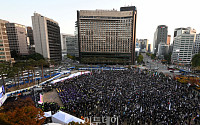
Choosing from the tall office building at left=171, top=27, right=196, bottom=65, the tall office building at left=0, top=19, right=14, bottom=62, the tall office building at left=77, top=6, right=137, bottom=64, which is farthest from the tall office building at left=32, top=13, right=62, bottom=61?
the tall office building at left=171, top=27, right=196, bottom=65

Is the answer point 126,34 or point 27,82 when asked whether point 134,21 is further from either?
point 27,82

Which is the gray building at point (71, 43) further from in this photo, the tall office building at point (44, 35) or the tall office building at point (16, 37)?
the tall office building at point (16, 37)

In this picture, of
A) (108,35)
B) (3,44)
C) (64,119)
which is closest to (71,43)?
(108,35)

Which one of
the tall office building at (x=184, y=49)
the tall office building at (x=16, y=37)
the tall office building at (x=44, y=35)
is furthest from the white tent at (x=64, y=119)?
the tall office building at (x=16, y=37)

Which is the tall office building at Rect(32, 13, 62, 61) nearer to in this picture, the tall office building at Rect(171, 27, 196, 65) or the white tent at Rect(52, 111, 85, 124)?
the white tent at Rect(52, 111, 85, 124)

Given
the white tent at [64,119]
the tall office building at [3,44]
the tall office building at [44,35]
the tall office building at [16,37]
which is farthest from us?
the tall office building at [16,37]

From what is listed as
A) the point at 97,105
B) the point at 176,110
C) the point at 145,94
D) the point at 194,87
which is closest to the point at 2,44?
the point at 97,105

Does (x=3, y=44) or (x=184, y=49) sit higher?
(x=3, y=44)

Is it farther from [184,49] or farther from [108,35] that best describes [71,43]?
[184,49]
